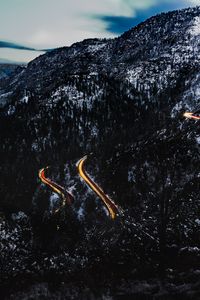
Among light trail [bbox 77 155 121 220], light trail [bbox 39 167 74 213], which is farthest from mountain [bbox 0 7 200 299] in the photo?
light trail [bbox 39 167 74 213]

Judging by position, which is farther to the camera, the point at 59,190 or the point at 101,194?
the point at 59,190

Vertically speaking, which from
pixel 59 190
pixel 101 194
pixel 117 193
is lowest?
pixel 59 190

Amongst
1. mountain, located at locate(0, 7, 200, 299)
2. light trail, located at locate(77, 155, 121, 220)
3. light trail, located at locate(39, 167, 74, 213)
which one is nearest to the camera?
mountain, located at locate(0, 7, 200, 299)

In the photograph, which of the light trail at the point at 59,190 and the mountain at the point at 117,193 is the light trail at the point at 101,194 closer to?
the mountain at the point at 117,193

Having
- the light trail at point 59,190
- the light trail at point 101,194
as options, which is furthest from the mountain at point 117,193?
the light trail at point 59,190

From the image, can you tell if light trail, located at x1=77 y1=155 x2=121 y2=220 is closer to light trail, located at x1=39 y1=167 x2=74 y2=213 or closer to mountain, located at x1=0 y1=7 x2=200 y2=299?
mountain, located at x1=0 y1=7 x2=200 y2=299

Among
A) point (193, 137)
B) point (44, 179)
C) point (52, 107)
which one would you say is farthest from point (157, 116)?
point (193, 137)

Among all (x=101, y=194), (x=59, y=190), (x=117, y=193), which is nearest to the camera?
(x=117, y=193)

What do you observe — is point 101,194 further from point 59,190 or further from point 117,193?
point 59,190

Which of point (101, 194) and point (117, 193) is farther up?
point (117, 193)

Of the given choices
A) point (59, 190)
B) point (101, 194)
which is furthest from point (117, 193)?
point (59, 190)

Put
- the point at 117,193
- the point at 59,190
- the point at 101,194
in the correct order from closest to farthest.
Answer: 1. the point at 117,193
2. the point at 101,194
3. the point at 59,190
